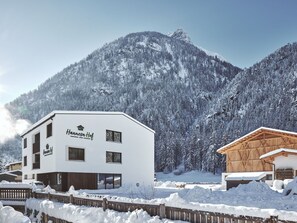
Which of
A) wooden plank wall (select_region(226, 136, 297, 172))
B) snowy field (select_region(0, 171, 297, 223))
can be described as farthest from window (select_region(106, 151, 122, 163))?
snowy field (select_region(0, 171, 297, 223))

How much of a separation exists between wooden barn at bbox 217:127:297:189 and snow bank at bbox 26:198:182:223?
19559 mm

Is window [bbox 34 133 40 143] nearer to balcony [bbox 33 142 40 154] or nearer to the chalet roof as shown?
balcony [bbox 33 142 40 154]

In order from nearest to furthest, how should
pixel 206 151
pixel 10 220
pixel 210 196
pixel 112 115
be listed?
pixel 10 220
pixel 210 196
pixel 112 115
pixel 206 151

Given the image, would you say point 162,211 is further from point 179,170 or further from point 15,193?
point 179,170

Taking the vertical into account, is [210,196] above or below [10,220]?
below

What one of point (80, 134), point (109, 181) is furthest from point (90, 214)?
point (109, 181)

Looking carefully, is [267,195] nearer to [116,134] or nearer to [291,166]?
[291,166]

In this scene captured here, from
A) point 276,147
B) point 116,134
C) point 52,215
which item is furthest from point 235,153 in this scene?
point 52,215

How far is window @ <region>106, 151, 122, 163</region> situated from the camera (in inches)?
1622

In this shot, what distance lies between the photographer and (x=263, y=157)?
125 ft

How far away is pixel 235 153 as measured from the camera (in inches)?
1788

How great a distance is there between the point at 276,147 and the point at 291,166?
193 inches

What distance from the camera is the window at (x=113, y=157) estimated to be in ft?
135

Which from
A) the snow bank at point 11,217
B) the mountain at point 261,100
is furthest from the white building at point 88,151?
the mountain at point 261,100
